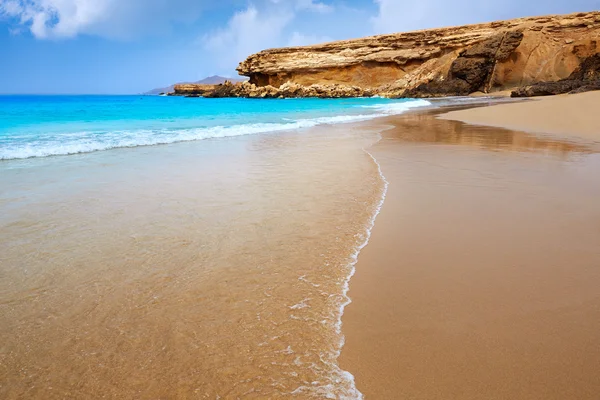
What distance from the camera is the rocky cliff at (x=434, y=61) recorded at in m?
40.3

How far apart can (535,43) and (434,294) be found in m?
49.5

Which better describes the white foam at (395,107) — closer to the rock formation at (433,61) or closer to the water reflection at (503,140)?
the water reflection at (503,140)

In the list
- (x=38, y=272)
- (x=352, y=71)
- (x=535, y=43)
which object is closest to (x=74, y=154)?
(x=38, y=272)

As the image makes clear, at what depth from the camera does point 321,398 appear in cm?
130

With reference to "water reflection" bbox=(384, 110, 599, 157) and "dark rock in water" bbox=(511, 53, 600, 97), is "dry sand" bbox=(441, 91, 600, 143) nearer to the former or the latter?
"water reflection" bbox=(384, 110, 599, 157)

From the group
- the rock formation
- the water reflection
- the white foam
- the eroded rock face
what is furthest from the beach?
the eroded rock face

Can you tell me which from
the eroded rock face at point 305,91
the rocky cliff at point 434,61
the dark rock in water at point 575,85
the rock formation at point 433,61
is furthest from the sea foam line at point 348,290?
the eroded rock face at point 305,91

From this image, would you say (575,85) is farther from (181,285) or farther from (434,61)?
(181,285)

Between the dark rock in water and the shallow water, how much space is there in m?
26.0

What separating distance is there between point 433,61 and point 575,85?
26500mm

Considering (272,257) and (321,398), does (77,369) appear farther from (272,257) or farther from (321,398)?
(272,257)

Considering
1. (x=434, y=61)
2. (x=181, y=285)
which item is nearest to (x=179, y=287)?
(x=181, y=285)

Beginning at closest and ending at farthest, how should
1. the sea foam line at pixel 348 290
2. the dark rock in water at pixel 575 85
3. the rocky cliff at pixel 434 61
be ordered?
the sea foam line at pixel 348 290, the dark rock in water at pixel 575 85, the rocky cliff at pixel 434 61

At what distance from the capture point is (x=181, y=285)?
6.89 ft
